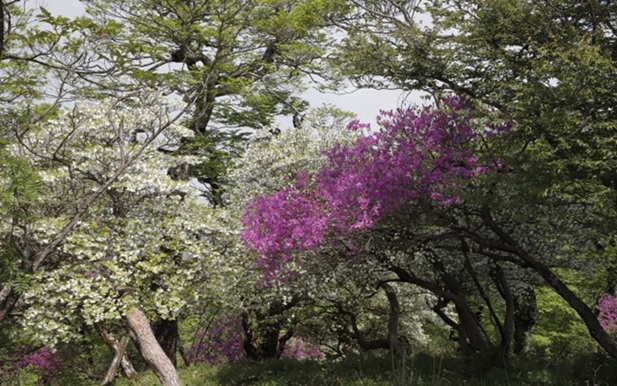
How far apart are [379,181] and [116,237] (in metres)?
6.47

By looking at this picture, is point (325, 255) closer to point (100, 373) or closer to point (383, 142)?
point (383, 142)

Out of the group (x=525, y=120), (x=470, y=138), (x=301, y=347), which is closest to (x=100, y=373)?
(x=301, y=347)

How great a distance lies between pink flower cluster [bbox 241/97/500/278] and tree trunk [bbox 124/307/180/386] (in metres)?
3.65

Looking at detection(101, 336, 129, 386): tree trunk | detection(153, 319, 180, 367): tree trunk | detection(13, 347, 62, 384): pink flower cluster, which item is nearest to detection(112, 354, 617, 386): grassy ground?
detection(153, 319, 180, 367): tree trunk

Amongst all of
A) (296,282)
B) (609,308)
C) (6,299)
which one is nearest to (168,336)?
(296,282)

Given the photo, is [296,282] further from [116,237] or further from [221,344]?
[221,344]

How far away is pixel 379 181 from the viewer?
10.5 m

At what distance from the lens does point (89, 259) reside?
1270 cm

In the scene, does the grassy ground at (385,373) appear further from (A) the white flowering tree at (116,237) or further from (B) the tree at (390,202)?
(A) the white flowering tree at (116,237)

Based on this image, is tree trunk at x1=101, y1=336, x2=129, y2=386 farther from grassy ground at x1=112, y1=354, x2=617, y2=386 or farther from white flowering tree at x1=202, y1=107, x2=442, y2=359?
white flowering tree at x1=202, y1=107, x2=442, y2=359

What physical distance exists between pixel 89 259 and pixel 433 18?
9574 millimetres

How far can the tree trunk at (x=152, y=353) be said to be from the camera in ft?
42.8

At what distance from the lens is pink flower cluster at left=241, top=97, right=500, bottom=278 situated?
10.3 m

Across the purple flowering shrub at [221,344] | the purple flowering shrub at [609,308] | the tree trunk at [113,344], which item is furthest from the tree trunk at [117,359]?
the purple flowering shrub at [609,308]
